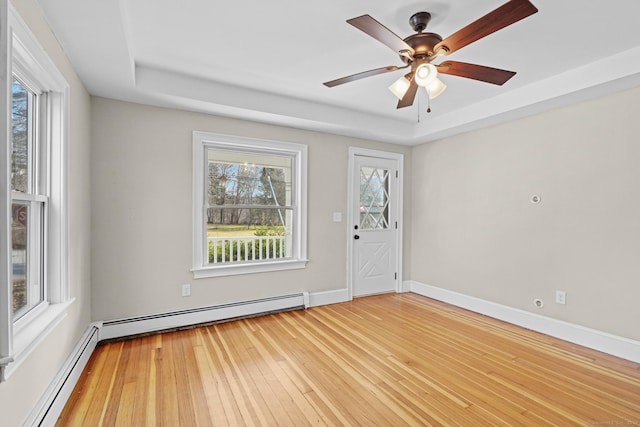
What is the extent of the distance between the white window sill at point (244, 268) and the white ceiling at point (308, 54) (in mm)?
1718

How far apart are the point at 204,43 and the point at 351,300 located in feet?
11.5

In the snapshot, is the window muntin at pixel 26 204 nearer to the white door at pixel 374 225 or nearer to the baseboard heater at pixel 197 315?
the baseboard heater at pixel 197 315

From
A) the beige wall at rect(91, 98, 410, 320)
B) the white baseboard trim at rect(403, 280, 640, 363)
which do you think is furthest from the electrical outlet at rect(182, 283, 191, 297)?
the white baseboard trim at rect(403, 280, 640, 363)

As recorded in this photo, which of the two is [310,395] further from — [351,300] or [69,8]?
[69,8]

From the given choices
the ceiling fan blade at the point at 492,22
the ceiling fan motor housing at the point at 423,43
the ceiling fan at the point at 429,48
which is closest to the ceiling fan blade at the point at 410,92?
the ceiling fan at the point at 429,48

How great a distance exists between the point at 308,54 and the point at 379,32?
96 cm

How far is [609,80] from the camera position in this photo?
8.37 feet

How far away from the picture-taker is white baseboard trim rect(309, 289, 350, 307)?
4.11 metres

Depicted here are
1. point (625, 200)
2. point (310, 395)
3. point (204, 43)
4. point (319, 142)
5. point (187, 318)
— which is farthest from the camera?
point (319, 142)

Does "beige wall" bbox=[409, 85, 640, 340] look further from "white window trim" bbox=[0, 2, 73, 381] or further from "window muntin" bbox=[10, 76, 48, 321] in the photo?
"window muntin" bbox=[10, 76, 48, 321]

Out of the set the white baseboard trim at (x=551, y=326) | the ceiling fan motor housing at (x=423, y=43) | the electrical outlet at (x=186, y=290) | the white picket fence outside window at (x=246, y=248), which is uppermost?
the ceiling fan motor housing at (x=423, y=43)

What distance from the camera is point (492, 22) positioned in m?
1.64

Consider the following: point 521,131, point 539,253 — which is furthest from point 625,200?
point 521,131

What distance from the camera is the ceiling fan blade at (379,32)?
165 centimetres
